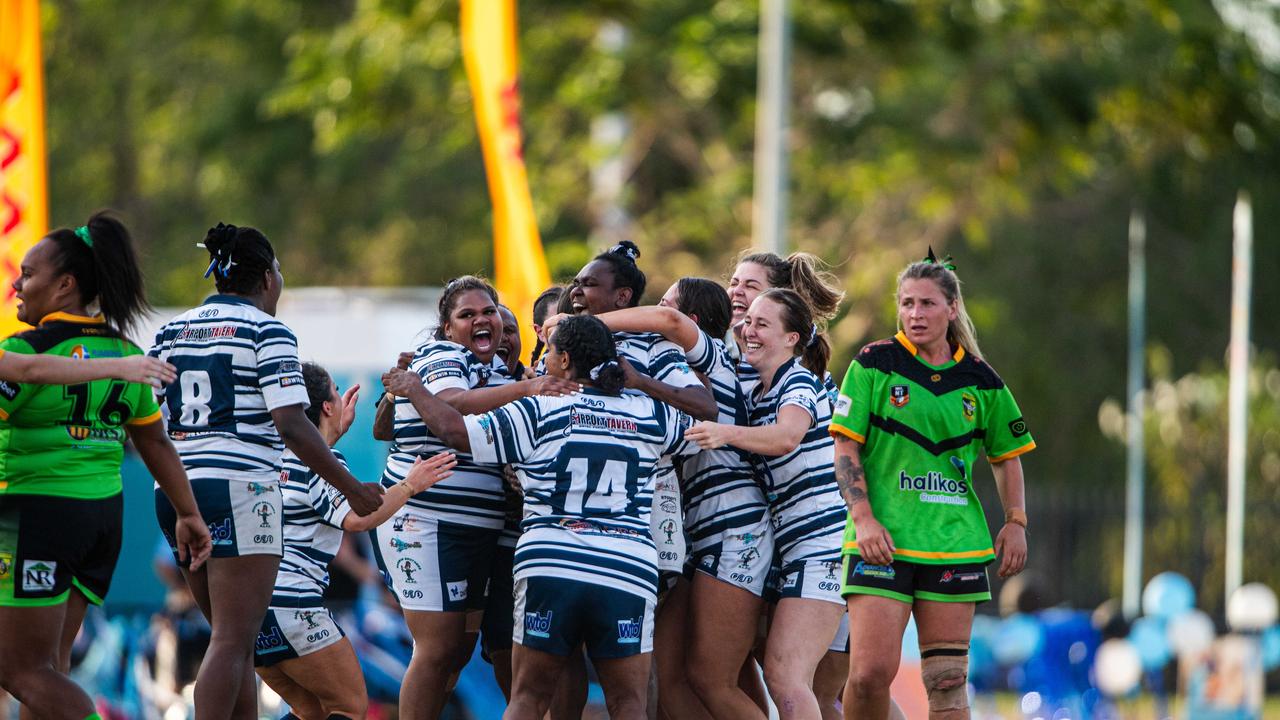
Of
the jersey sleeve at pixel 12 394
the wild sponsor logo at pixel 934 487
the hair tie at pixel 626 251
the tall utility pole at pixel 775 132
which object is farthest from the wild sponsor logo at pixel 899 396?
the tall utility pole at pixel 775 132

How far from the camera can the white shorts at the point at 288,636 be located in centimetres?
647

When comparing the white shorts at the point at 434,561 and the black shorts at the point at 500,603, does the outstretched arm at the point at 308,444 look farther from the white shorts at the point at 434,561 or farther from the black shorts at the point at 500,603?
the black shorts at the point at 500,603

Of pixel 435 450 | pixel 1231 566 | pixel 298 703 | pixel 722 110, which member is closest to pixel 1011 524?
pixel 435 450

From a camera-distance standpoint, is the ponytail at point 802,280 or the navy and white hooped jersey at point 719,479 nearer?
the navy and white hooped jersey at point 719,479

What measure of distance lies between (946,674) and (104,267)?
3529 millimetres

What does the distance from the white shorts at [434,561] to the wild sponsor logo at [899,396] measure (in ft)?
5.53

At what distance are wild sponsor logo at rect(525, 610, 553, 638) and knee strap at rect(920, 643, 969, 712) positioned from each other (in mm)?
1556

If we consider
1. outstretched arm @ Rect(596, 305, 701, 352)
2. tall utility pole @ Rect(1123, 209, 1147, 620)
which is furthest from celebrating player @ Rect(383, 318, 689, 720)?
tall utility pole @ Rect(1123, 209, 1147, 620)

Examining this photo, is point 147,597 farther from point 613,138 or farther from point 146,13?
point 146,13

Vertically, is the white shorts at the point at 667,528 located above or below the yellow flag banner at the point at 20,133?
below

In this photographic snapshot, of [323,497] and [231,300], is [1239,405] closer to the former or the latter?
[323,497]

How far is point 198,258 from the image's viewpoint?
1009 inches

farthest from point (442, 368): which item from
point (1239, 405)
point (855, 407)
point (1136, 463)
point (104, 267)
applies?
point (1136, 463)

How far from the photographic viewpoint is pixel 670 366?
6.42 metres
